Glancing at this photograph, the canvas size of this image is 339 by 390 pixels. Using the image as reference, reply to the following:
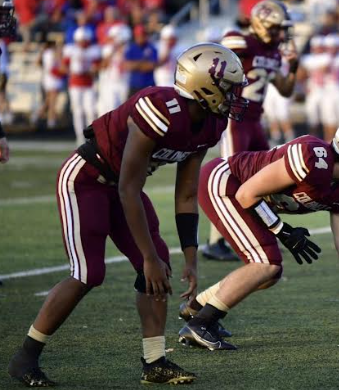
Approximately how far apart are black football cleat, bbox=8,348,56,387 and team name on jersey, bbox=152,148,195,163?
108 centimetres

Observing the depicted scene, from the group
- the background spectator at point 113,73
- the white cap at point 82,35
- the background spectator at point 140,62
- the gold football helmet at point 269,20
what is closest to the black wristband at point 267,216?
the gold football helmet at point 269,20

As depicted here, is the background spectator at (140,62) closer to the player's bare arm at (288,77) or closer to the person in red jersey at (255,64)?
the player's bare arm at (288,77)

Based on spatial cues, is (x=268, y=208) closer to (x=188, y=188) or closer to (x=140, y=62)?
(x=188, y=188)

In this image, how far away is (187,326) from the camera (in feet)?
19.7

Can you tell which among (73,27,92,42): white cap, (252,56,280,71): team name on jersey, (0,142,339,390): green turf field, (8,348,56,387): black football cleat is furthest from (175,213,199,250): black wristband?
(73,27,92,42): white cap

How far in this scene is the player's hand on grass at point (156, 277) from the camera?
16.1 feet

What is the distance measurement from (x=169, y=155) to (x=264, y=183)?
2.53ft

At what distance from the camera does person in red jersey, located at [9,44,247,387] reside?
193 inches

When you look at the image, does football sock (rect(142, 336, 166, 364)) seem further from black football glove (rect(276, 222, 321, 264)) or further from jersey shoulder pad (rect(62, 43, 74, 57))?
jersey shoulder pad (rect(62, 43, 74, 57))

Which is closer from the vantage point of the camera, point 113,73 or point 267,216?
point 267,216

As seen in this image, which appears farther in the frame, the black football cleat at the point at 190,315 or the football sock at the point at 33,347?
the black football cleat at the point at 190,315

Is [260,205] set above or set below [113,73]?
above

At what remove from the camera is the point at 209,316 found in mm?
5980

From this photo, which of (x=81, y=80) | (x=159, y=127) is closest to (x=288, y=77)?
(x=159, y=127)
